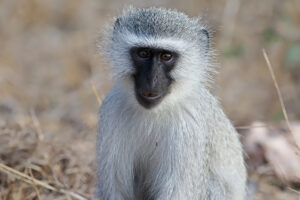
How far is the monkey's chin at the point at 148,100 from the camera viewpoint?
12.8 ft

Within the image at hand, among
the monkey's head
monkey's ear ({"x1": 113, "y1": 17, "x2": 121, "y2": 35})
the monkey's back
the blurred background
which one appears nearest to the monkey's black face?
the monkey's head

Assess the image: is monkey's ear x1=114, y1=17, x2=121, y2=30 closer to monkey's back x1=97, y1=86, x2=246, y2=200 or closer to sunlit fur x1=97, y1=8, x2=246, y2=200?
sunlit fur x1=97, y1=8, x2=246, y2=200

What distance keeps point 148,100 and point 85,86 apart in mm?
4661

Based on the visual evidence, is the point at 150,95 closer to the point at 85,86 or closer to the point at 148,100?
the point at 148,100

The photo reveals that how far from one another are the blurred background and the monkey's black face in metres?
0.51

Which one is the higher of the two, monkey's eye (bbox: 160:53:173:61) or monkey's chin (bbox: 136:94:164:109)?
monkey's eye (bbox: 160:53:173:61)

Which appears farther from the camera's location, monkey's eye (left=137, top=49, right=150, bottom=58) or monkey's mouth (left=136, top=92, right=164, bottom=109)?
monkey's eye (left=137, top=49, right=150, bottom=58)

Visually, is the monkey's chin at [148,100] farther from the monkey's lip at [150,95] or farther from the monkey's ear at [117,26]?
the monkey's ear at [117,26]

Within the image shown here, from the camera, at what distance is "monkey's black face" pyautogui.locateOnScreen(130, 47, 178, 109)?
3842 mm

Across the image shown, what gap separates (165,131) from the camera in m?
4.16

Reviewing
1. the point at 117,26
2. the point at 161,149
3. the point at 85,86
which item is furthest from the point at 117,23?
the point at 85,86

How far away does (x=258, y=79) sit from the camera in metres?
8.96

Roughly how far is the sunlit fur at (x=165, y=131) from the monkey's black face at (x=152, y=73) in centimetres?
5

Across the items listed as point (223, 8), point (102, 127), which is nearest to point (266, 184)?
point (102, 127)
